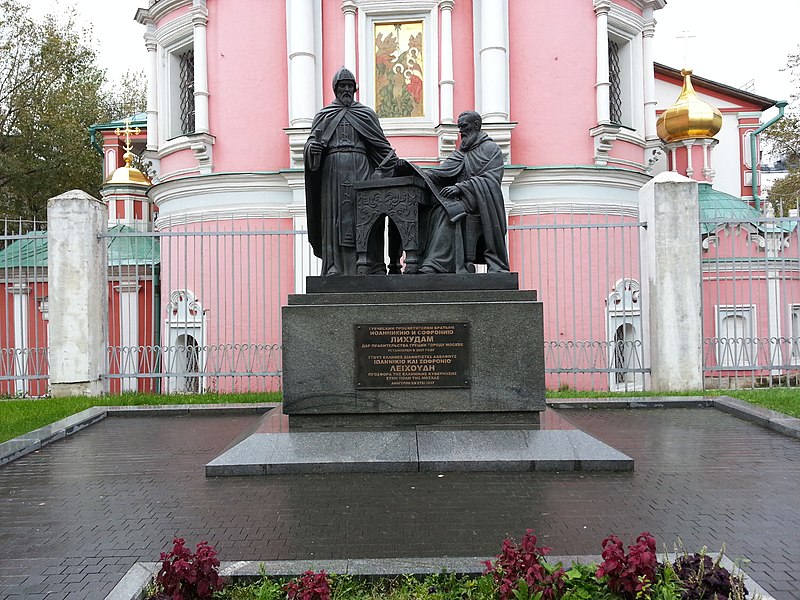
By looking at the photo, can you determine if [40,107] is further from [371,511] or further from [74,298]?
[371,511]

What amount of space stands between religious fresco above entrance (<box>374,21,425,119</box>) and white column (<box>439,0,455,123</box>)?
54cm

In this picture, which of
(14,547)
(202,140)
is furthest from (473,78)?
(14,547)

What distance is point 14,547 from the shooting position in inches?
172

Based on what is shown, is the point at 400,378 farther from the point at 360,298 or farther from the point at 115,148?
the point at 115,148

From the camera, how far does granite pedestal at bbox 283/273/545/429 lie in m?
6.68

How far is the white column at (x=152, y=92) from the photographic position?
18359mm

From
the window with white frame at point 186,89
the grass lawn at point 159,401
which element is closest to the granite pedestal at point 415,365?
the grass lawn at point 159,401

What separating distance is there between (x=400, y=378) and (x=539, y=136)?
1128 cm

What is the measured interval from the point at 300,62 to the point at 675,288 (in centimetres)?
946

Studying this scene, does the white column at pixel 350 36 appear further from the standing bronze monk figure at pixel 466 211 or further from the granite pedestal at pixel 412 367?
the granite pedestal at pixel 412 367

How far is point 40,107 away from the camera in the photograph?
26.6 m

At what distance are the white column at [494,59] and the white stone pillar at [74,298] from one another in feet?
28.3

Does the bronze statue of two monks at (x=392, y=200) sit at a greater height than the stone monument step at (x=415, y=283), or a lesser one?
greater


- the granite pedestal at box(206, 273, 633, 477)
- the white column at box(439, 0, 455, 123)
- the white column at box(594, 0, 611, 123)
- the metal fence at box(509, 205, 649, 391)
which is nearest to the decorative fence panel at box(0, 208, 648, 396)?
the metal fence at box(509, 205, 649, 391)
